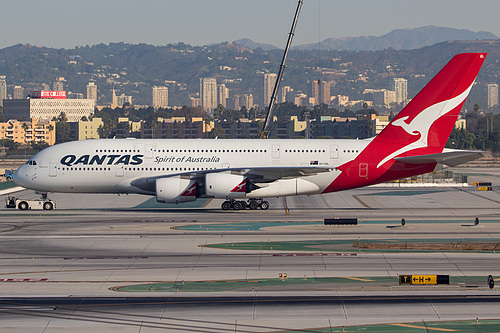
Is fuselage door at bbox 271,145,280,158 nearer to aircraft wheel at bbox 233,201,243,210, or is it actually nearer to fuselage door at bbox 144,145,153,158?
aircraft wheel at bbox 233,201,243,210

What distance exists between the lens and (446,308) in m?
24.0

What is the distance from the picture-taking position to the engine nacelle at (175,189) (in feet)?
168

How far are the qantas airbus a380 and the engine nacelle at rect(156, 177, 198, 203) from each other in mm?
73

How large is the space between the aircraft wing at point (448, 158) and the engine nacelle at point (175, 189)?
15416mm

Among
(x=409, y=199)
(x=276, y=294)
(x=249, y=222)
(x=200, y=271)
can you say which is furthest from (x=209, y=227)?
(x=409, y=199)

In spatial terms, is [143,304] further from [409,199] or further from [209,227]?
[409,199]

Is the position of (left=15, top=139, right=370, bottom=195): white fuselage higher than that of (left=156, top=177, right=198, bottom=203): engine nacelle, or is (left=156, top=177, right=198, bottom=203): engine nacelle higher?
(left=15, top=139, right=370, bottom=195): white fuselage

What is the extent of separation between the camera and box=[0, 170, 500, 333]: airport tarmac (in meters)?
23.1

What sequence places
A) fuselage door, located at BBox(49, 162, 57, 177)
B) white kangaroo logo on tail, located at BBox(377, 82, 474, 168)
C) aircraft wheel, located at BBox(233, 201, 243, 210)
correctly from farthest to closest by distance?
aircraft wheel, located at BBox(233, 201, 243, 210)
fuselage door, located at BBox(49, 162, 57, 177)
white kangaroo logo on tail, located at BBox(377, 82, 474, 168)

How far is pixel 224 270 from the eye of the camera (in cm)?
3073

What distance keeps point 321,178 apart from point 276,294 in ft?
87.1

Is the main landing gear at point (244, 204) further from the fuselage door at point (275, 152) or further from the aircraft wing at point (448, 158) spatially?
the aircraft wing at point (448, 158)

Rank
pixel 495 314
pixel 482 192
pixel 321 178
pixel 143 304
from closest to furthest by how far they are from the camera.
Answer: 1. pixel 495 314
2. pixel 143 304
3. pixel 321 178
4. pixel 482 192

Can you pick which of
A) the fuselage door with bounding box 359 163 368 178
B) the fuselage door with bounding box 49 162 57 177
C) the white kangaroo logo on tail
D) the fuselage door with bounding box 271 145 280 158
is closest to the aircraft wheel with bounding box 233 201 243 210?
the fuselage door with bounding box 271 145 280 158
